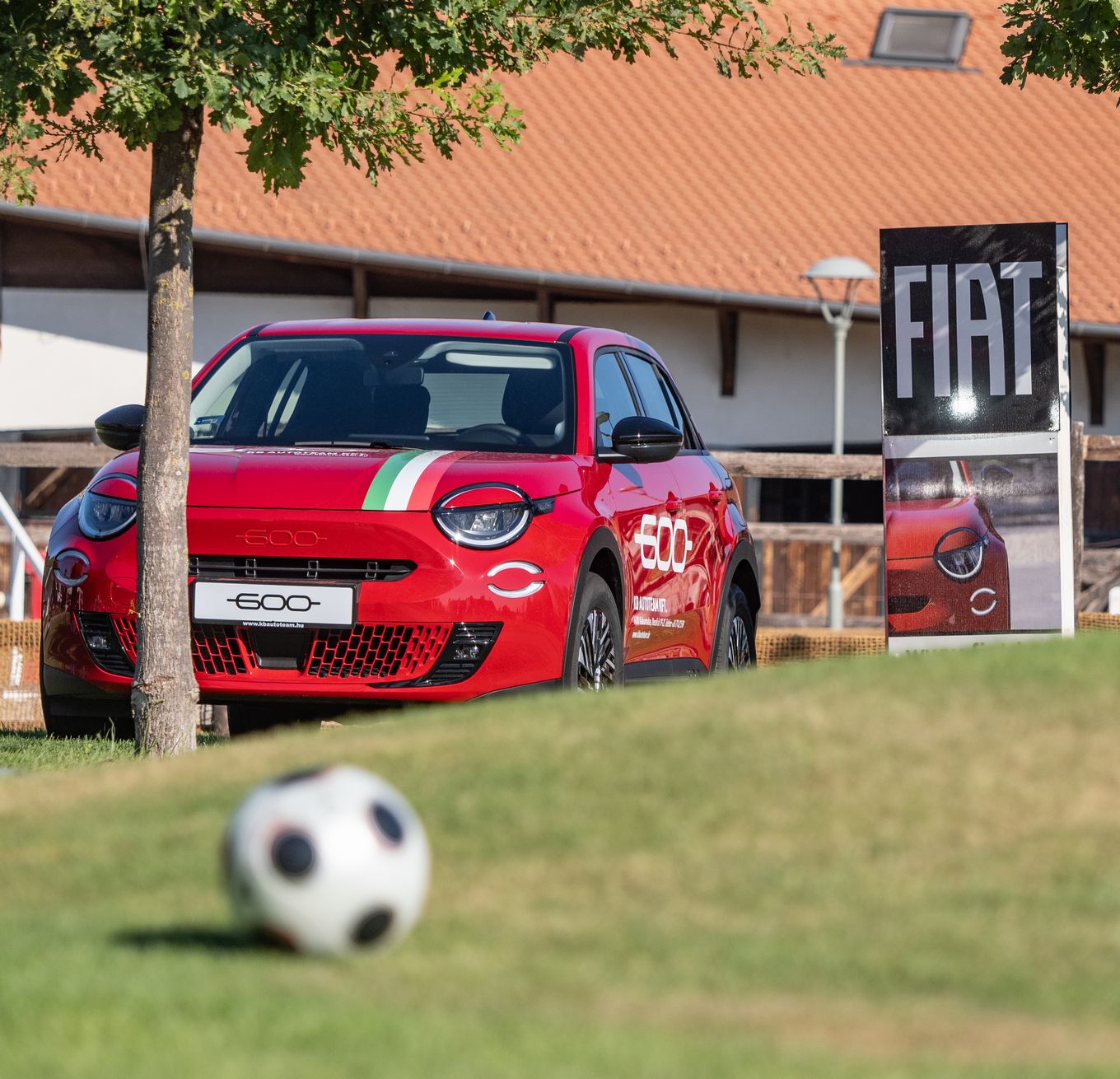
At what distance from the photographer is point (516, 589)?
7.89m

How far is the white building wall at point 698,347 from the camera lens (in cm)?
2239

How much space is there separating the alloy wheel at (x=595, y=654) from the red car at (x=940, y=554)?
269 centimetres

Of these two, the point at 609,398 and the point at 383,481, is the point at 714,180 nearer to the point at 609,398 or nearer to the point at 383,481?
the point at 609,398

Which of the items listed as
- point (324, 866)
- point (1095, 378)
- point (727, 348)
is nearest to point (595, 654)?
point (324, 866)

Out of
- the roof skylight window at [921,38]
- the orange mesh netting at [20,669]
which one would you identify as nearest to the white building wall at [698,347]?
the roof skylight window at [921,38]

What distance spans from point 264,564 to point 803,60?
3.05 m

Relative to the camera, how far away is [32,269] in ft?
75.4

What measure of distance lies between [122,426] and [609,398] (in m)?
2.07

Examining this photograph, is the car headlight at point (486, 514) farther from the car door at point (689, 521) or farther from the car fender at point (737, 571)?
the car fender at point (737, 571)

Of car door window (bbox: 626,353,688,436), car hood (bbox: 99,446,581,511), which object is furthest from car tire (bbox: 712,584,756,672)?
car hood (bbox: 99,446,581,511)

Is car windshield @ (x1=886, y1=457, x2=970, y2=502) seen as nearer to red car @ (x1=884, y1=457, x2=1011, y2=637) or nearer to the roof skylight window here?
red car @ (x1=884, y1=457, x2=1011, y2=637)

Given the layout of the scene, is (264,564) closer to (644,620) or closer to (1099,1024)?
(644,620)

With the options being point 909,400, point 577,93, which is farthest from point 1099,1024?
point 577,93

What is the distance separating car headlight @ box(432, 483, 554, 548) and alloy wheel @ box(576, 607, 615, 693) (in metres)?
0.49
